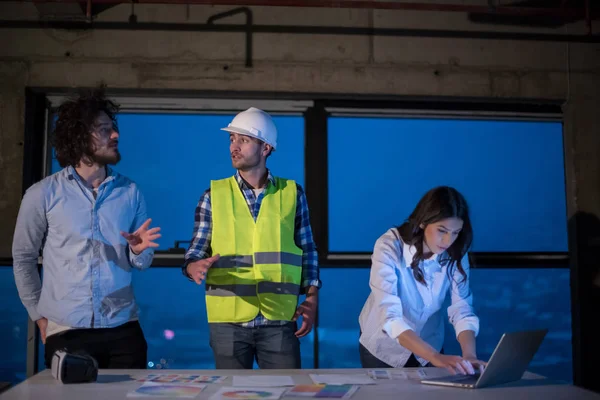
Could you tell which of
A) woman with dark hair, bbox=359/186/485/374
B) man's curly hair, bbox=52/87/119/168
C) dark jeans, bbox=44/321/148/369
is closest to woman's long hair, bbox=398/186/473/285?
woman with dark hair, bbox=359/186/485/374

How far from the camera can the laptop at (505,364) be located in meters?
1.86

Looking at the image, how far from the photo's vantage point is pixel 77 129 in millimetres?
2773

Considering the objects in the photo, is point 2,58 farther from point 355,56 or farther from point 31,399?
point 31,399

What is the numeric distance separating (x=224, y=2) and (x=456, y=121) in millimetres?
1759

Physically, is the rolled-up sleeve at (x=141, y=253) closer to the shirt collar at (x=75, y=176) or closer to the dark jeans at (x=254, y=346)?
the shirt collar at (x=75, y=176)

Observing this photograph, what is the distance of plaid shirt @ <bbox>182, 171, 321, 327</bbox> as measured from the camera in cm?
295

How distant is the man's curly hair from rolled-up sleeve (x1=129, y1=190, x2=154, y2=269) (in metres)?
0.28

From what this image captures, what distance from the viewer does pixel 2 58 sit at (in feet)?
13.4

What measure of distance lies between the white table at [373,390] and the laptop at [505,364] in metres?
0.03

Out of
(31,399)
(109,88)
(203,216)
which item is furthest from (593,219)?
(31,399)

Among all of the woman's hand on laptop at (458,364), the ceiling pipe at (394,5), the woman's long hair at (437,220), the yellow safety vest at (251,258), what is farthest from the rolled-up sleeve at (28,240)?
the ceiling pipe at (394,5)

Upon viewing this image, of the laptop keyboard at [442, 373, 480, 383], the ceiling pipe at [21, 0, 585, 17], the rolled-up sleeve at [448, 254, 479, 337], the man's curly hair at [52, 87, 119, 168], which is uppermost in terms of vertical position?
the ceiling pipe at [21, 0, 585, 17]

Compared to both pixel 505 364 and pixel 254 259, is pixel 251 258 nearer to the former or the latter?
pixel 254 259

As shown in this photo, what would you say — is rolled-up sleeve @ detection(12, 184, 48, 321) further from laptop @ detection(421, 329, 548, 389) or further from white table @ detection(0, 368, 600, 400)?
laptop @ detection(421, 329, 548, 389)
